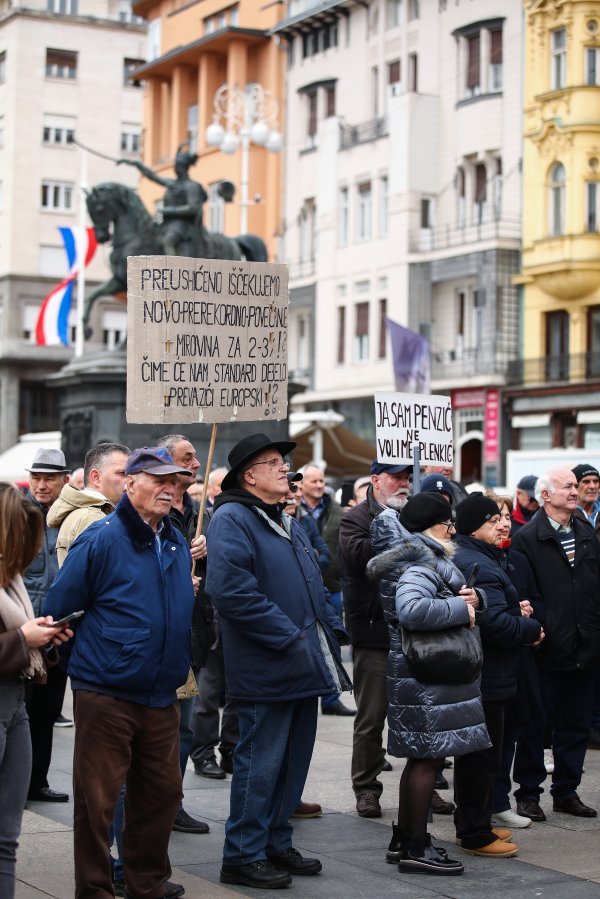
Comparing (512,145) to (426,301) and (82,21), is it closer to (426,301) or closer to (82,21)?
(426,301)

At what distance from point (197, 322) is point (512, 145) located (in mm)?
36079

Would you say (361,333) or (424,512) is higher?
(361,333)

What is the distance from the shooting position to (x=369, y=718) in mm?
8875

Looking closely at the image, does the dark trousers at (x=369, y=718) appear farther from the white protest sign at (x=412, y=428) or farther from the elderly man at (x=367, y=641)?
the white protest sign at (x=412, y=428)

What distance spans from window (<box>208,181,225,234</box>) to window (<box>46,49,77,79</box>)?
57.3ft

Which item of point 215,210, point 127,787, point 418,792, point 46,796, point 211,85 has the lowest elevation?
point 46,796

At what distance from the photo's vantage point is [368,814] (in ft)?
28.5

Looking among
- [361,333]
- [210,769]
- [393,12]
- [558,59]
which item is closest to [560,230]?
[558,59]

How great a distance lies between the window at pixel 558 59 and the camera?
41.3m

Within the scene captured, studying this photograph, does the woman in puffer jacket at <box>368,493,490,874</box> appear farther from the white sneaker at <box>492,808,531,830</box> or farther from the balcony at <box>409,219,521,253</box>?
the balcony at <box>409,219,521,253</box>

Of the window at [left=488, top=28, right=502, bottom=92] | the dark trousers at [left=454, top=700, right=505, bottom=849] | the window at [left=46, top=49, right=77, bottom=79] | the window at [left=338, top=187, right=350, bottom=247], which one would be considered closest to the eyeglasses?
the dark trousers at [left=454, top=700, right=505, bottom=849]

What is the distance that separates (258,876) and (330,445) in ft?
85.8

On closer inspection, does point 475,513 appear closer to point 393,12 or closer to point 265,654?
point 265,654

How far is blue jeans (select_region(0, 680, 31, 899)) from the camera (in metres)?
5.63
